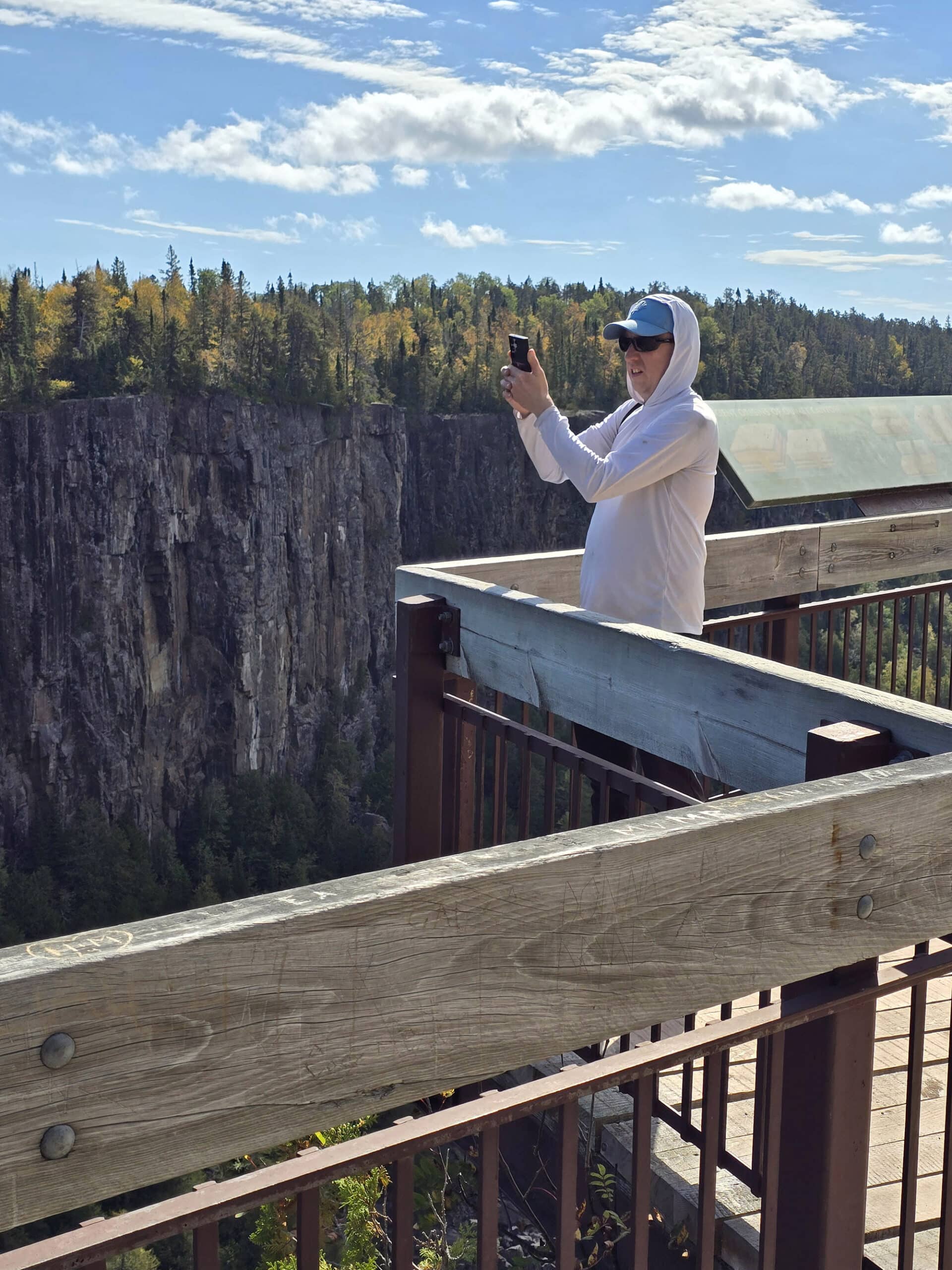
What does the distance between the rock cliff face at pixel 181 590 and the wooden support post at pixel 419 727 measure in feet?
153

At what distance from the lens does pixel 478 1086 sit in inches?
130

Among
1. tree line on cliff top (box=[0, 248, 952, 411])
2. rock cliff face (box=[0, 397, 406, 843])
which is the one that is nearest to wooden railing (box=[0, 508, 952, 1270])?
tree line on cliff top (box=[0, 248, 952, 411])

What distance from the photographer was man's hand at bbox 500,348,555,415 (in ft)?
10.9

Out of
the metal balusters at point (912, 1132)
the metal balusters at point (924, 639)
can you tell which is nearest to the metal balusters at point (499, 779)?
the metal balusters at point (912, 1132)

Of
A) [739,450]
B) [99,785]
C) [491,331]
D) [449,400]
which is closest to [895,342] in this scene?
[491,331]

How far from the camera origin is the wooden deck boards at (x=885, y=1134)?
105 inches

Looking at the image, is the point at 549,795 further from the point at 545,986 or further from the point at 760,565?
the point at 760,565

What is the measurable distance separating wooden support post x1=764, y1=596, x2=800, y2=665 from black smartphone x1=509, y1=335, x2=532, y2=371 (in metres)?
1.20

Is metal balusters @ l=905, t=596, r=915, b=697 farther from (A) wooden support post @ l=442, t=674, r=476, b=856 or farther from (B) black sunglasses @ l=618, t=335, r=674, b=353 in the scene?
(A) wooden support post @ l=442, t=674, r=476, b=856

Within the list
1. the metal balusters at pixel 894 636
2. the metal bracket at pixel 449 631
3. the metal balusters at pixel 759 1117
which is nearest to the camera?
the metal balusters at pixel 759 1117

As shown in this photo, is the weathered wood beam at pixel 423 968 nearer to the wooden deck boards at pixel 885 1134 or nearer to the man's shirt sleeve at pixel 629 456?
the wooden deck boards at pixel 885 1134

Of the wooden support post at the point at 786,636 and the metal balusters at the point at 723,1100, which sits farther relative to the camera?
the wooden support post at the point at 786,636

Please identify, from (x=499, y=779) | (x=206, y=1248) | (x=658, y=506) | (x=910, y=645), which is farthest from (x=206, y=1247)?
(x=910, y=645)

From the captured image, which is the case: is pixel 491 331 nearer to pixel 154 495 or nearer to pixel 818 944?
pixel 154 495
